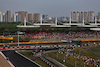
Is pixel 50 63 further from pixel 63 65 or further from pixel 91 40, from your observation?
pixel 91 40

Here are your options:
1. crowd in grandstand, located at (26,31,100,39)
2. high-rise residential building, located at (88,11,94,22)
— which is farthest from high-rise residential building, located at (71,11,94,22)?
crowd in grandstand, located at (26,31,100,39)

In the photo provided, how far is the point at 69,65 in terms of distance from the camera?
21141mm

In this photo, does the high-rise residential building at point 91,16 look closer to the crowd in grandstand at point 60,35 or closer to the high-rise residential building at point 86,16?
the high-rise residential building at point 86,16

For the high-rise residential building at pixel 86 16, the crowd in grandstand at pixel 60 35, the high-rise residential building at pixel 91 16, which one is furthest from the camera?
the high-rise residential building at pixel 86 16

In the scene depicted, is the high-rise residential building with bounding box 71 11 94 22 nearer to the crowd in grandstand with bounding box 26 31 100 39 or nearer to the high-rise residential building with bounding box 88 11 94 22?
the high-rise residential building with bounding box 88 11 94 22

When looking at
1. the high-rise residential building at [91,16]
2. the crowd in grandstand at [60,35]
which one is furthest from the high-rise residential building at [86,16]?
the crowd in grandstand at [60,35]

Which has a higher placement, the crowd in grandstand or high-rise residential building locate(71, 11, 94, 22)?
high-rise residential building locate(71, 11, 94, 22)

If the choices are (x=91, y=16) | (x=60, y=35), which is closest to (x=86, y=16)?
(x=91, y=16)

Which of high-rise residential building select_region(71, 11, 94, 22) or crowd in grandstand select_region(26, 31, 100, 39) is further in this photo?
high-rise residential building select_region(71, 11, 94, 22)

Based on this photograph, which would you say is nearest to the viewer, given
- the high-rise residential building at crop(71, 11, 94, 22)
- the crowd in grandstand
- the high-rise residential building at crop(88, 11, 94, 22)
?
the crowd in grandstand

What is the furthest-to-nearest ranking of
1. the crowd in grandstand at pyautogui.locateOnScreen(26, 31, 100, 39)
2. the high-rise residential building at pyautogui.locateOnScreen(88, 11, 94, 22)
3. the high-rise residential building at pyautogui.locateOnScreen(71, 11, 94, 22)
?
1. the high-rise residential building at pyautogui.locateOnScreen(71, 11, 94, 22)
2. the high-rise residential building at pyautogui.locateOnScreen(88, 11, 94, 22)
3. the crowd in grandstand at pyautogui.locateOnScreen(26, 31, 100, 39)

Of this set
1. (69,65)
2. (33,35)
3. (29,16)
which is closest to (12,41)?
(33,35)

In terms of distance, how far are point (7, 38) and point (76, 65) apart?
2991cm

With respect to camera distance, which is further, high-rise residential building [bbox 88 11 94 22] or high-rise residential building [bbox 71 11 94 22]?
Answer: high-rise residential building [bbox 71 11 94 22]
